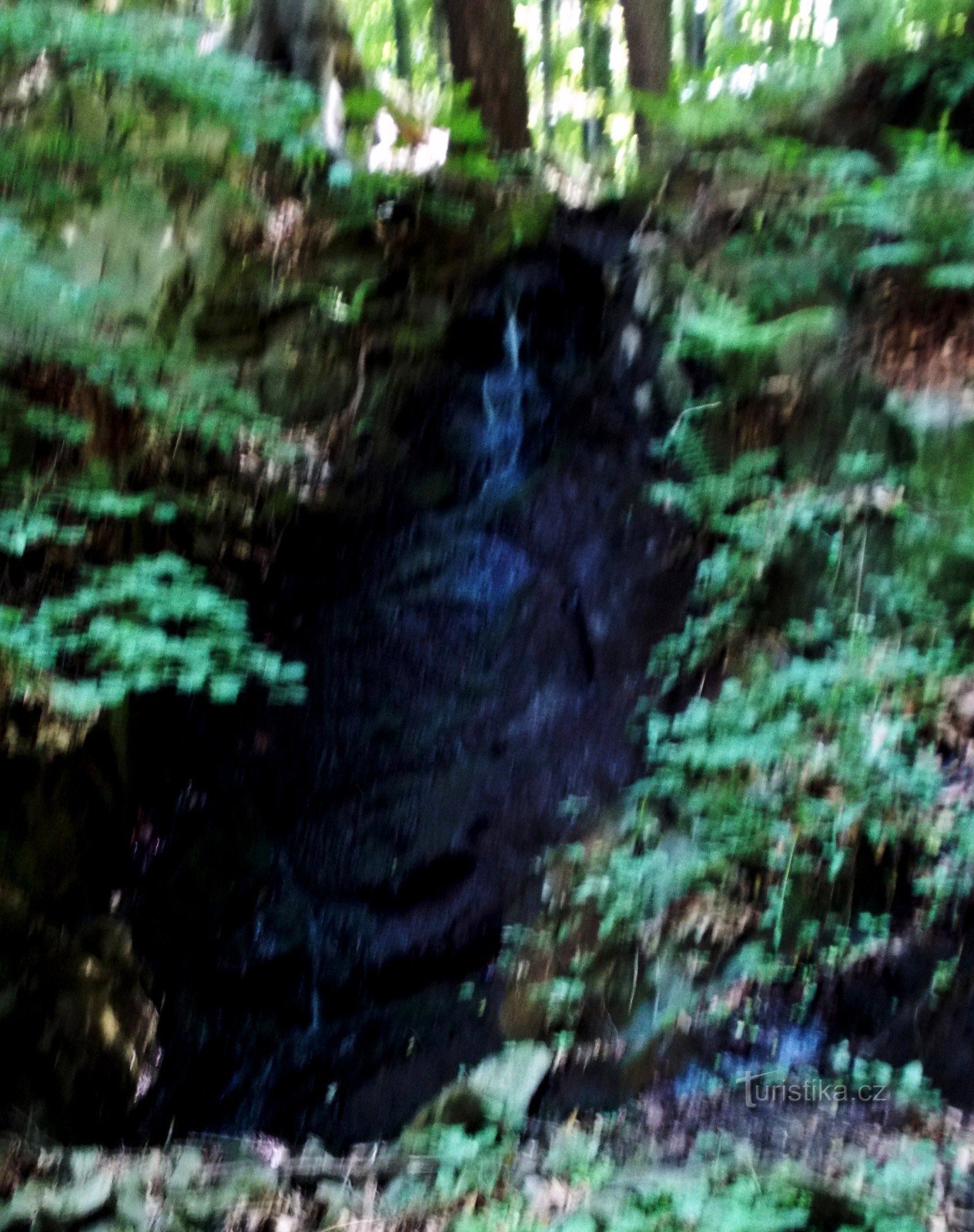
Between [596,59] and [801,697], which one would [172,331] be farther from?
[596,59]

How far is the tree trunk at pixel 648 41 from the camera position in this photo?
Answer: 7.45m

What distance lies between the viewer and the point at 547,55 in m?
10.5

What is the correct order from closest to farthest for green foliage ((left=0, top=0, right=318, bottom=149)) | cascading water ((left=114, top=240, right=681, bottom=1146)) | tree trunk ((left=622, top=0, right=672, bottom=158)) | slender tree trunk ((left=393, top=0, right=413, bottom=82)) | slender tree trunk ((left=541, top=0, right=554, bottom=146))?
green foliage ((left=0, top=0, right=318, bottom=149)) → cascading water ((left=114, top=240, right=681, bottom=1146)) → tree trunk ((left=622, top=0, right=672, bottom=158)) → slender tree trunk ((left=393, top=0, right=413, bottom=82)) → slender tree trunk ((left=541, top=0, right=554, bottom=146))

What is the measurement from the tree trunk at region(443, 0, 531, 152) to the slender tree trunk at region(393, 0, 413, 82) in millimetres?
4202

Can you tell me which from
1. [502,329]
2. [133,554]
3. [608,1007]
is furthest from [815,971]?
[502,329]

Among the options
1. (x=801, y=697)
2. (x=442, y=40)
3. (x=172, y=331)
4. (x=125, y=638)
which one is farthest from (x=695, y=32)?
(x=125, y=638)

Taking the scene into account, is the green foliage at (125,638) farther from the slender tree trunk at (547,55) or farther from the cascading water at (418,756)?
the slender tree trunk at (547,55)

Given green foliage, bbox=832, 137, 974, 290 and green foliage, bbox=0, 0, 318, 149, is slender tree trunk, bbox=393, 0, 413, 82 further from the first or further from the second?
green foliage, bbox=832, 137, 974, 290

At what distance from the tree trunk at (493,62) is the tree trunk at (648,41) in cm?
178

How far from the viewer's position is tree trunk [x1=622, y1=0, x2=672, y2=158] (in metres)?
7.45

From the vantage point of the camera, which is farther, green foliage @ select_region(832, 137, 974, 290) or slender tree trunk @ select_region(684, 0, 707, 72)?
slender tree trunk @ select_region(684, 0, 707, 72)

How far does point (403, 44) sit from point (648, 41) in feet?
13.5

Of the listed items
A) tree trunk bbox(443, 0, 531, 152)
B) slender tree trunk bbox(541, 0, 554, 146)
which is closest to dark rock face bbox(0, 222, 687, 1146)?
tree trunk bbox(443, 0, 531, 152)

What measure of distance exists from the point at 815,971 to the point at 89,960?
3.40 meters
